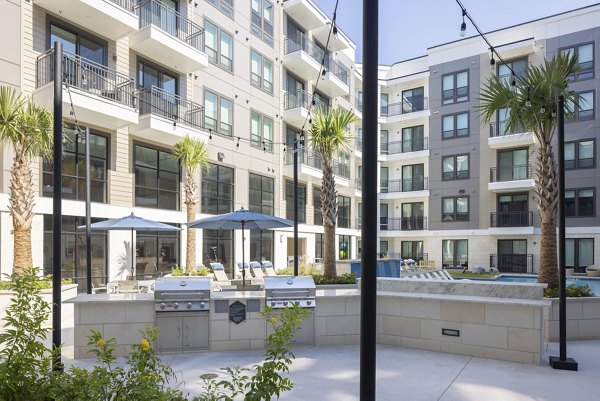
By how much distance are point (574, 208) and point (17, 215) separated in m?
31.2

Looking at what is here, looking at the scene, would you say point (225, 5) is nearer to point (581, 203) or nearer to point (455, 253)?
point (455, 253)

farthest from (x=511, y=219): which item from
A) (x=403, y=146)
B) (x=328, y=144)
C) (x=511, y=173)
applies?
(x=328, y=144)

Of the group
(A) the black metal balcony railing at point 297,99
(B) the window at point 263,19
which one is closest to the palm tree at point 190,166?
(B) the window at point 263,19

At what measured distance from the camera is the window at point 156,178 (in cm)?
1795

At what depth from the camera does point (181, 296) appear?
24.4ft

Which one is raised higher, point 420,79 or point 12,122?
point 420,79

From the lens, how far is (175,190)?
19.7 meters

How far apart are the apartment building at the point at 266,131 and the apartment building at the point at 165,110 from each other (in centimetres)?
8

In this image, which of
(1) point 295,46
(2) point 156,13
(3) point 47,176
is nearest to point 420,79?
(1) point 295,46

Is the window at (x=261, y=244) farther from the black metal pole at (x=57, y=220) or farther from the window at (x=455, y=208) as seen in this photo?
the black metal pole at (x=57, y=220)

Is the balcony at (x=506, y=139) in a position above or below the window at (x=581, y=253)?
above

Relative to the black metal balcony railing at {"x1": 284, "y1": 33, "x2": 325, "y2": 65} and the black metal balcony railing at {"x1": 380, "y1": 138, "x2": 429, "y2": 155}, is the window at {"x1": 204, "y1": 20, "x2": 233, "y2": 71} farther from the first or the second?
the black metal balcony railing at {"x1": 380, "y1": 138, "x2": 429, "y2": 155}

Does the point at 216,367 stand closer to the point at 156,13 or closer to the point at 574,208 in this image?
the point at 156,13

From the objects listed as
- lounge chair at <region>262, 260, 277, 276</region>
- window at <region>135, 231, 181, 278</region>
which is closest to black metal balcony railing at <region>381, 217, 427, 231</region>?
lounge chair at <region>262, 260, 277, 276</region>
